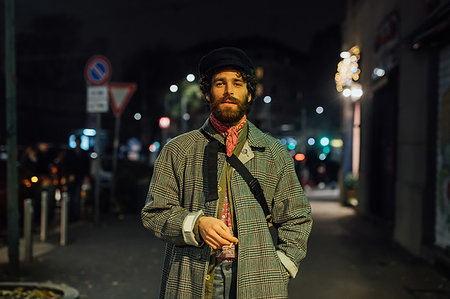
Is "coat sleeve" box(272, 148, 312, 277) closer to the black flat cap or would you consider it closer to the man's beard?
the man's beard

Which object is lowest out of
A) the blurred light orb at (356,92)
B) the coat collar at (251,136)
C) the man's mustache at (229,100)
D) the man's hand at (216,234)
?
the man's hand at (216,234)

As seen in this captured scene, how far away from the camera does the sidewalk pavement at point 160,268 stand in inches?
280

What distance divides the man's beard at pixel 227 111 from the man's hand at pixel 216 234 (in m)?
0.54

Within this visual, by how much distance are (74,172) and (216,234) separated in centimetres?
1087

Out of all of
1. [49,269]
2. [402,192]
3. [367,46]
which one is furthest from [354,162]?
[49,269]

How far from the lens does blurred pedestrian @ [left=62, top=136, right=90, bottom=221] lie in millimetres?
12797

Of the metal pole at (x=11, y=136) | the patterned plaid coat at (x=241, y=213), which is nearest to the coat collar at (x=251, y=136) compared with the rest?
the patterned plaid coat at (x=241, y=213)

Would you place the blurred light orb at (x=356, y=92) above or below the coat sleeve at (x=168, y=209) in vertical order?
above

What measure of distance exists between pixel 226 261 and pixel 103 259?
21.6 ft

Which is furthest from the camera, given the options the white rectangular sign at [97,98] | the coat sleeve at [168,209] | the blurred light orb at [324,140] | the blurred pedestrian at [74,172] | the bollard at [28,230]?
the blurred light orb at [324,140]

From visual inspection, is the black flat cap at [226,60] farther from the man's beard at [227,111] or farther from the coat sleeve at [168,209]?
the coat sleeve at [168,209]

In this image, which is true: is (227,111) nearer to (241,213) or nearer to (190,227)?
(241,213)

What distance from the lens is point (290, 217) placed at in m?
2.83

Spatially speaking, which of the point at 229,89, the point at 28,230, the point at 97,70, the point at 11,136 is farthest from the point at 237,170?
the point at 97,70
